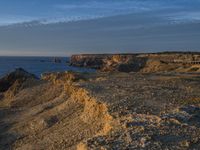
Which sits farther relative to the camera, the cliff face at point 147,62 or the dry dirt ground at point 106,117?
the cliff face at point 147,62

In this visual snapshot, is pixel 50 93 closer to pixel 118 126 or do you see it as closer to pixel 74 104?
pixel 74 104

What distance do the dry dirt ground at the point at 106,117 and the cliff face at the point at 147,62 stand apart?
26.1 m

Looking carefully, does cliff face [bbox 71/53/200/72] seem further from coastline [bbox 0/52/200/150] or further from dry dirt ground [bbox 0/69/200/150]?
dry dirt ground [bbox 0/69/200/150]

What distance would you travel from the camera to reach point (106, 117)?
1948 centimetres

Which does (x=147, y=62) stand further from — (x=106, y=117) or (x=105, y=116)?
(x=106, y=117)

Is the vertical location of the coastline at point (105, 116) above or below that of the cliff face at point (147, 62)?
above

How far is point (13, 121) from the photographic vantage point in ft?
94.5

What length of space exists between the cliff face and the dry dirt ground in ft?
85.7

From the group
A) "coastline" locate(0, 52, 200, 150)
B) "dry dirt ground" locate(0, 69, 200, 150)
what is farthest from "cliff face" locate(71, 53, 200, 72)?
"dry dirt ground" locate(0, 69, 200, 150)

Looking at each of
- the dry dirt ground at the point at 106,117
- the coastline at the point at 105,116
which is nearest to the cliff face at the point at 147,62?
the coastline at the point at 105,116

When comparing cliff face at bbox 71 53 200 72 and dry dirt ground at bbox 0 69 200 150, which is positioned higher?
dry dirt ground at bbox 0 69 200 150

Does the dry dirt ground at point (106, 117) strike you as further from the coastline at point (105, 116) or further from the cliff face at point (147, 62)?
the cliff face at point (147, 62)

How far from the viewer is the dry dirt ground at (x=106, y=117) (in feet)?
51.3

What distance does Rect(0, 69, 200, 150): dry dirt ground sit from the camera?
15.6 meters
